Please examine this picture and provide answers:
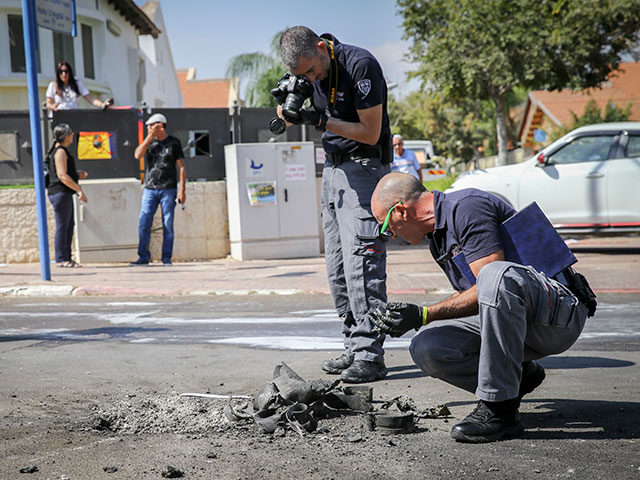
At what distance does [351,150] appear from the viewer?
468 centimetres

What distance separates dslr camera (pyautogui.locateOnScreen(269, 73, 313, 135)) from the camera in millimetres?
4379

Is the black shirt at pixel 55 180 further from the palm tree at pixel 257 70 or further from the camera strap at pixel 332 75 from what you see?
the palm tree at pixel 257 70

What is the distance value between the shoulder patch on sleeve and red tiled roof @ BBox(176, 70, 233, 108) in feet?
194

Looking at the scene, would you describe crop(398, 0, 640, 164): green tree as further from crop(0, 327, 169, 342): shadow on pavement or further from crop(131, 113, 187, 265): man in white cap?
crop(0, 327, 169, 342): shadow on pavement

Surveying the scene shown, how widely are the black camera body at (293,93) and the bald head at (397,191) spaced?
109cm

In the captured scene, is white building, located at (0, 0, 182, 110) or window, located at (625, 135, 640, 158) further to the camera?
white building, located at (0, 0, 182, 110)

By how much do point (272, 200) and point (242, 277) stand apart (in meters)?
2.67

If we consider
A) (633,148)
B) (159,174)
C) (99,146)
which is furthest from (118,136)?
(633,148)

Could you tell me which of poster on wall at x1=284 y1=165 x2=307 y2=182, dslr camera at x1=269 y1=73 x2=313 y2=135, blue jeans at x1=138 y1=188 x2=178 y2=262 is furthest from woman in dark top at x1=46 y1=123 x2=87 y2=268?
dslr camera at x1=269 y1=73 x2=313 y2=135

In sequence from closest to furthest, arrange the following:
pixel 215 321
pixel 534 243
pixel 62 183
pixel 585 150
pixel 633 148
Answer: pixel 534 243, pixel 215 321, pixel 62 183, pixel 633 148, pixel 585 150

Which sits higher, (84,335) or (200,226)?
(200,226)

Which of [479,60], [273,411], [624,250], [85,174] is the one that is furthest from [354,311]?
[479,60]

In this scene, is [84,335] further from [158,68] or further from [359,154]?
[158,68]

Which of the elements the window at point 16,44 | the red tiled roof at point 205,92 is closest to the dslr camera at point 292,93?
the window at point 16,44
